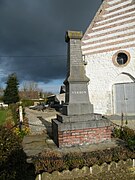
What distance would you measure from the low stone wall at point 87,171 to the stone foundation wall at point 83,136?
5.09 ft

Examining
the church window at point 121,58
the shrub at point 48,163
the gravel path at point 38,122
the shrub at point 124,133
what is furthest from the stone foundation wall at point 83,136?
the church window at point 121,58

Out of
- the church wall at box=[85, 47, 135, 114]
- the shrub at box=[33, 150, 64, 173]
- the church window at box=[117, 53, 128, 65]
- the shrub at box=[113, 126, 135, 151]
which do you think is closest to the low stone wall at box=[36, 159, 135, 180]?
the shrub at box=[33, 150, 64, 173]

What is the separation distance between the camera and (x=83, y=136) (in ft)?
19.4

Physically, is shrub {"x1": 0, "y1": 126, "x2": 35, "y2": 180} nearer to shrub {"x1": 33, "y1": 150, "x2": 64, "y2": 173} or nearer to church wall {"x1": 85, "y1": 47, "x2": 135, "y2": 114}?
shrub {"x1": 33, "y1": 150, "x2": 64, "y2": 173}

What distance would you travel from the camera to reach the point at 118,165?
4461 mm

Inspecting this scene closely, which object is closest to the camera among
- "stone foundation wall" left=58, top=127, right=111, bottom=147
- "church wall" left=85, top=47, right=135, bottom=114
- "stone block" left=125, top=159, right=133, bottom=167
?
"stone block" left=125, top=159, right=133, bottom=167

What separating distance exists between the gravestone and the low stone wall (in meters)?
1.55

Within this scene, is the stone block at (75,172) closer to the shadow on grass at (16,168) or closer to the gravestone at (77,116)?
the shadow on grass at (16,168)

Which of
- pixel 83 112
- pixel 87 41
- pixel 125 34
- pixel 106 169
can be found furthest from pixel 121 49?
pixel 106 169

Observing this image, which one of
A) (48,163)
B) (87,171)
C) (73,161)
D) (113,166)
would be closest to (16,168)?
(48,163)

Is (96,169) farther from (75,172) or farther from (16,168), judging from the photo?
(16,168)

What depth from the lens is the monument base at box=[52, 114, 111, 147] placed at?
571 cm

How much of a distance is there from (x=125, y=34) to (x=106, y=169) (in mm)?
12058

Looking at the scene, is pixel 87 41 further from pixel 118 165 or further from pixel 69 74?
pixel 118 165
